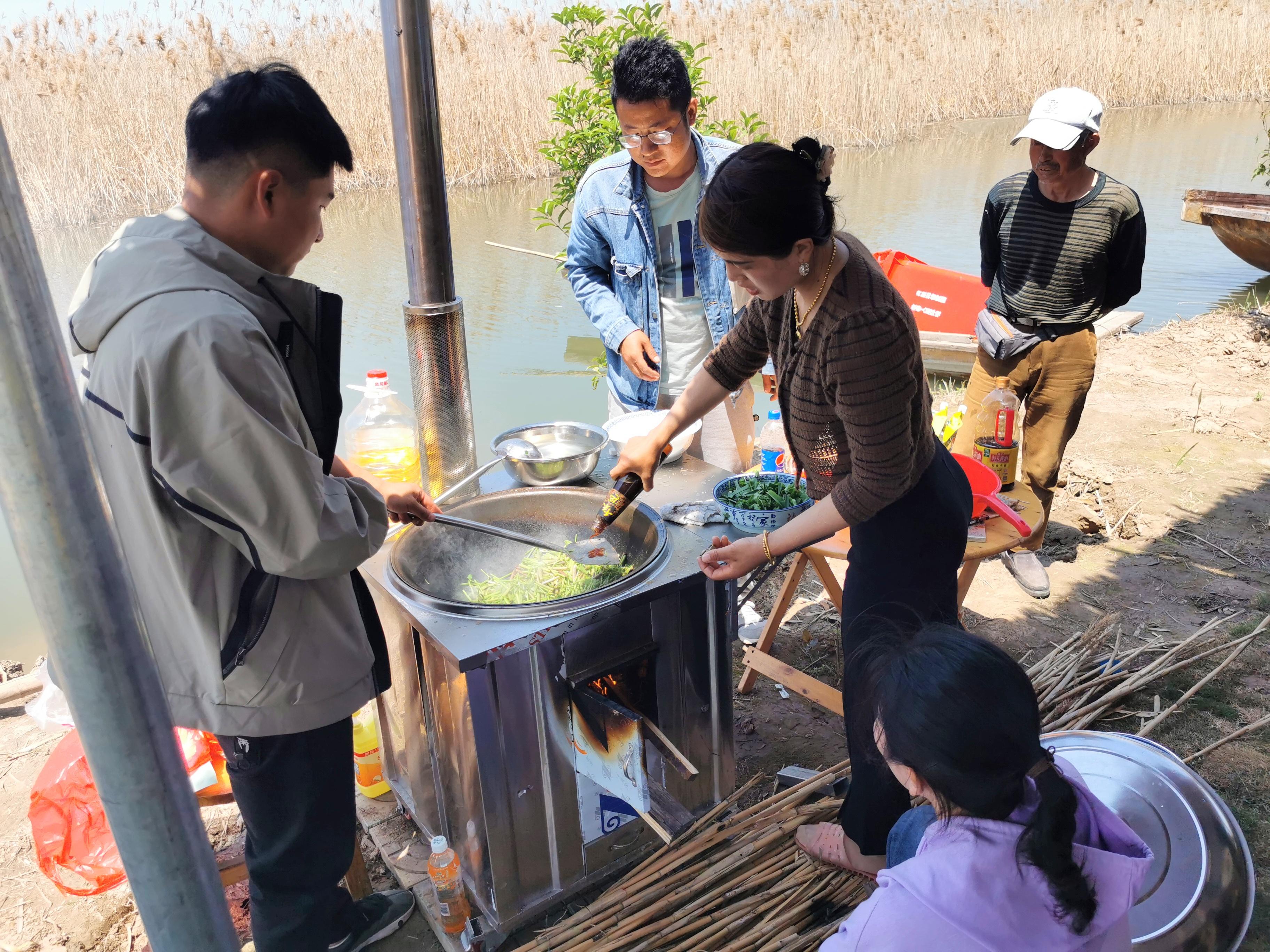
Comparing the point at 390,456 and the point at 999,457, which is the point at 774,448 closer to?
the point at 999,457

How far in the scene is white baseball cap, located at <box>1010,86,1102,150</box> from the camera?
399cm

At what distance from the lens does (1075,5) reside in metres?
18.2

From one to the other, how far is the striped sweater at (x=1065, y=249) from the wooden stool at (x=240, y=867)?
3.89m

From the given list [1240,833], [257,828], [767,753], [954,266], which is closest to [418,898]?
[257,828]

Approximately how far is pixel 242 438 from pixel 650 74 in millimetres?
2263

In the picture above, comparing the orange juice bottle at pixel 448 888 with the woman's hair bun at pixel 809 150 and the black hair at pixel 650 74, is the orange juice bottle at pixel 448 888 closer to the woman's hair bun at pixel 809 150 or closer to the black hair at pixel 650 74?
the woman's hair bun at pixel 809 150

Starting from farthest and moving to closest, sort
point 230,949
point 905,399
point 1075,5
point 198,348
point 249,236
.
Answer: point 1075,5, point 905,399, point 249,236, point 198,348, point 230,949

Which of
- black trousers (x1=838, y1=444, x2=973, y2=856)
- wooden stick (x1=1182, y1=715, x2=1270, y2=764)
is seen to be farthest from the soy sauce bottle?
wooden stick (x1=1182, y1=715, x2=1270, y2=764)

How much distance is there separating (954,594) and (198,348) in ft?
6.20

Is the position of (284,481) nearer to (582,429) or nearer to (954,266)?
(582,429)

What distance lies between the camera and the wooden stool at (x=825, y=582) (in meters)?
3.08

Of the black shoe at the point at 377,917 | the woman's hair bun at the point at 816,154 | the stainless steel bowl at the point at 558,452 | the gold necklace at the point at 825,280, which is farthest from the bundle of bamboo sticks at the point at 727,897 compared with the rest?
the woman's hair bun at the point at 816,154

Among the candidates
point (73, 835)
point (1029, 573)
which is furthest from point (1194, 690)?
point (73, 835)

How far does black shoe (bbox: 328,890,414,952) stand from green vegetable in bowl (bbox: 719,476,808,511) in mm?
1537
